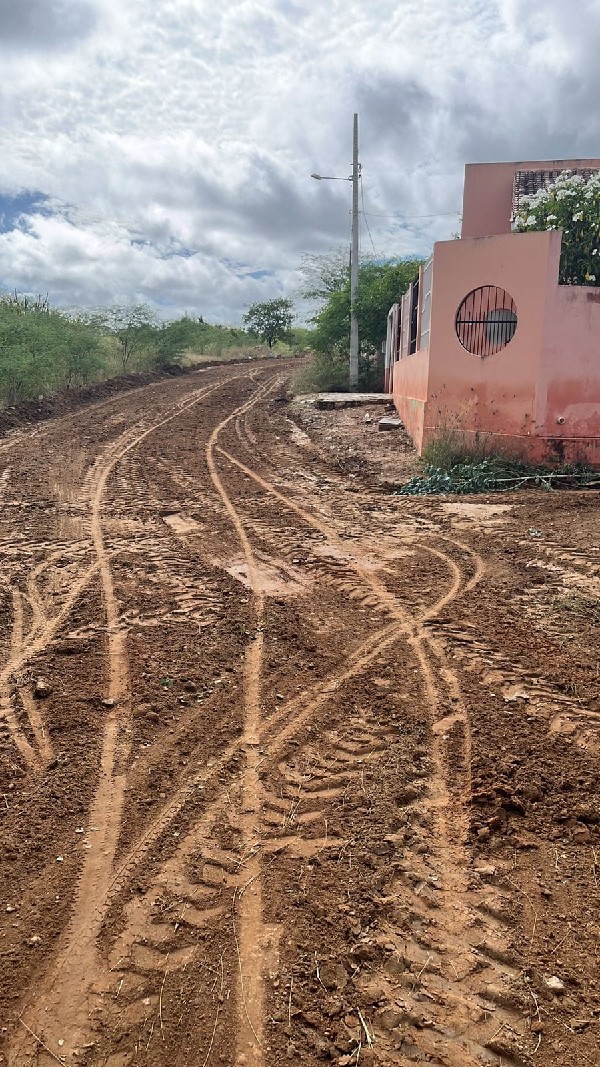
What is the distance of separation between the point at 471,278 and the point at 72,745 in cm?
913

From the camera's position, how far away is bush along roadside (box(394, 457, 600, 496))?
9438 mm

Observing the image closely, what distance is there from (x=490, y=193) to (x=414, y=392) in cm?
808

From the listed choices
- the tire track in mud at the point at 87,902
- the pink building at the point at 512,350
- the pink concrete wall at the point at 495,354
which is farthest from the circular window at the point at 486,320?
the tire track in mud at the point at 87,902

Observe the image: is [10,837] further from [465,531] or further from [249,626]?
[465,531]

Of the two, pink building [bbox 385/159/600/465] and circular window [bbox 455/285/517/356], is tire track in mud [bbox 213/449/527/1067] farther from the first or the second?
circular window [bbox 455/285/517/356]

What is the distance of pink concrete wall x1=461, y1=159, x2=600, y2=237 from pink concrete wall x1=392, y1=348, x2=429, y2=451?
5116 millimetres

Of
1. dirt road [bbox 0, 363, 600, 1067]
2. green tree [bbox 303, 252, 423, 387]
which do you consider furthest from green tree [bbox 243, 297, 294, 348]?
dirt road [bbox 0, 363, 600, 1067]

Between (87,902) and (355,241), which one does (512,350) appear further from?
(355,241)

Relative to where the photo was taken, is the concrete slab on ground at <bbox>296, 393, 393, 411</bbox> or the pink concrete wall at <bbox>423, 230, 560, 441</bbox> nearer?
the pink concrete wall at <bbox>423, 230, 560, 441</bbox>

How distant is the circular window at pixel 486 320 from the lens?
9977mm

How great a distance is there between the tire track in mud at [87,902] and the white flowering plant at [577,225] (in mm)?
8808

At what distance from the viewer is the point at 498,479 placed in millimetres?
9609

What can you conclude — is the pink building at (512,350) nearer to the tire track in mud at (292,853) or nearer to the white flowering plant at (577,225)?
the white flowering plant at (577,225)

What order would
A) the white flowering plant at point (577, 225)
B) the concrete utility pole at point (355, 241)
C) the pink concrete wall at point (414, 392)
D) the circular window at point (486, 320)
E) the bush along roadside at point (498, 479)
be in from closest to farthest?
the bush along roadside at point (498, 479), the white flowering plant at point (577, 225), the circular window at point (486, 320), the pink concrete wall at point (414, 392), the concrete utility pole at point (355, 241)
